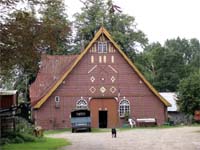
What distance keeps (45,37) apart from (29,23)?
0.85 m

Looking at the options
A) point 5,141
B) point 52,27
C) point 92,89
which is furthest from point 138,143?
point 92,89

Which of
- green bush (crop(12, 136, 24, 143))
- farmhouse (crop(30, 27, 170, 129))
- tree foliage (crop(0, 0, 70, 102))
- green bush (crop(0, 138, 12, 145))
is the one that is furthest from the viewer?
farmhouse (crop(30, 27, 170, 129))

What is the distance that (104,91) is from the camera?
196 ft

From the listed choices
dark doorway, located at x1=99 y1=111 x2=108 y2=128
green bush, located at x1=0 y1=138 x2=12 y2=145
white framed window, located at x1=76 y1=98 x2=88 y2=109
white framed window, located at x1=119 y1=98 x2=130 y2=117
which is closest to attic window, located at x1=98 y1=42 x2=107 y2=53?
white framed window, located at x1=76 y1=98 x2=88 y2=109

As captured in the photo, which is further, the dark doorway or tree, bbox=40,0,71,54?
the dark doorway

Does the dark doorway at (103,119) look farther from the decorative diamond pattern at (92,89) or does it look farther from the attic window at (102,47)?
the attic window at (102,47)

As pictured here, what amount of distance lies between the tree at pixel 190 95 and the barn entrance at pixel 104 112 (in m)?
11.8

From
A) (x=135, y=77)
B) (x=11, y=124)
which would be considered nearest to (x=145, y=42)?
(x=135, y=77)

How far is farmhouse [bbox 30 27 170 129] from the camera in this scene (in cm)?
5897

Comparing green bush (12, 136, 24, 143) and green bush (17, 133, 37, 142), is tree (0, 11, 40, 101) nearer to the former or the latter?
green bush (12, 136, 24, 143)

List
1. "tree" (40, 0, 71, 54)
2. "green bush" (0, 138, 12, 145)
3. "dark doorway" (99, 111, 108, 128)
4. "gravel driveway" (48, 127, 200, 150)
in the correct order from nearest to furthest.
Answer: "tree" (40, 0, 71, 54)
"gravel driveway" (48, 127, 200, 150)
"green bush" (0, 138, 12, 145)
"dark doorway" (99, 111, 108, 128)

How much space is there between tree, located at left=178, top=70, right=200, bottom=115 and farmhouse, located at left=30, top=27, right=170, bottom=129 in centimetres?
1066

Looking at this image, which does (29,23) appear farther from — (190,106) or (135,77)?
(135,77)

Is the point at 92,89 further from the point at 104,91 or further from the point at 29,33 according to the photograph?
the point at 29,33
